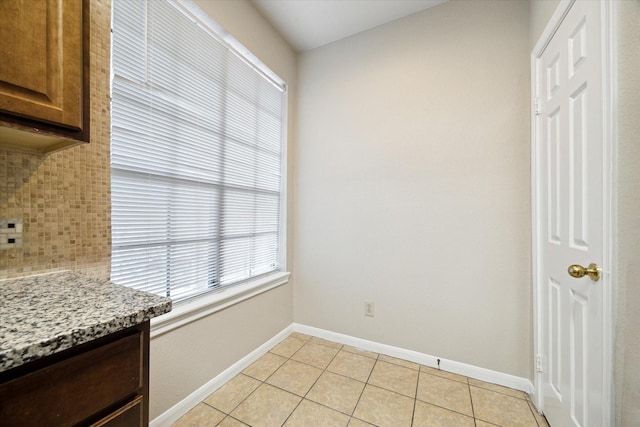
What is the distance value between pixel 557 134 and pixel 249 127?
6.57 feet

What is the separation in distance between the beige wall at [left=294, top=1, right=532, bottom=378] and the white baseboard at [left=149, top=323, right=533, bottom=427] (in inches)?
2.2

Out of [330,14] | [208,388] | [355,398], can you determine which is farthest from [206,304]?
[330,14]

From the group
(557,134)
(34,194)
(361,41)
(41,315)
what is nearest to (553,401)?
(557,134)

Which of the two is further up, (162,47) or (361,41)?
(361,41)

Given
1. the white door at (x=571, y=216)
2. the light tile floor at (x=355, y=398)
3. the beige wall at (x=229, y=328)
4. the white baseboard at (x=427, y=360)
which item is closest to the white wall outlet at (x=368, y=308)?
the white baseboard at (x=427, y=360)

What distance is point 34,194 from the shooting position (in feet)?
3.02

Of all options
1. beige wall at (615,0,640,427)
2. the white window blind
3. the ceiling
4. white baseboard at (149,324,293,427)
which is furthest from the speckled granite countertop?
the ceiling

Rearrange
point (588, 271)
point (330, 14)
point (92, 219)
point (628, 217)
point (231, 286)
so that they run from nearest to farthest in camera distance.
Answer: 1. point (628, 217)
2. point (588, 271)
3. point (92, 219)
4. point (231, 286)
5. point (330, 14)

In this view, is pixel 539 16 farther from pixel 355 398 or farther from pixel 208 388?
pixel 208 388

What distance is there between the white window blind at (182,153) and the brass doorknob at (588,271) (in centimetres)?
194

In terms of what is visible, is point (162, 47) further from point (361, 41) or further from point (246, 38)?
point (361, 41)

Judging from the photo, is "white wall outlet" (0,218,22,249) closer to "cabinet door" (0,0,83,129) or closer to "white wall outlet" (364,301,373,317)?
"cabinet door" (0,0,83,129)

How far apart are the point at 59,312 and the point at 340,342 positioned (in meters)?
2.07

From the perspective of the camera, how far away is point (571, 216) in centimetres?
117
